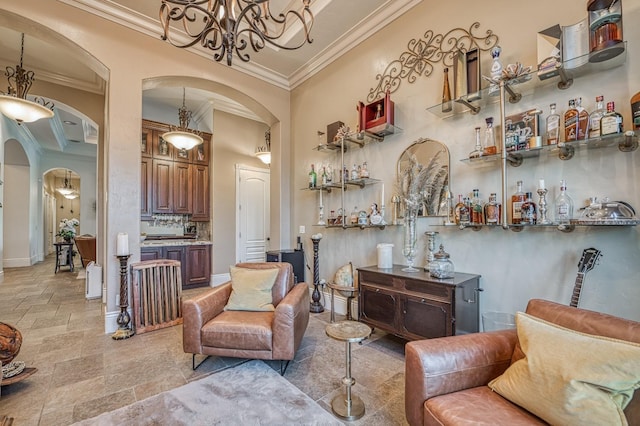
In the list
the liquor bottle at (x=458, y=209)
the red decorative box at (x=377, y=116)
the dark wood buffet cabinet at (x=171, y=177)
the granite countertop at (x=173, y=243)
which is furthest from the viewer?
the dark wood buffet cabinet at (x=171, y=177)

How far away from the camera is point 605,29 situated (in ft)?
5.80

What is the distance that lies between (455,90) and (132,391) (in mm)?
3617

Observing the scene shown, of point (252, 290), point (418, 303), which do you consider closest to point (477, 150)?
point (418, 303)

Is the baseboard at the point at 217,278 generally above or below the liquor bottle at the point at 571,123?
below

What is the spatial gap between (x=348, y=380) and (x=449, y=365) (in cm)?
74

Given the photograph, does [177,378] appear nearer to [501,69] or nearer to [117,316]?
[117,316]

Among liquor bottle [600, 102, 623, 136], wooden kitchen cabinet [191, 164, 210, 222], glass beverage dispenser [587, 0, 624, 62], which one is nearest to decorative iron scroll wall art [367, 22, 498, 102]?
glass beverage dispenser [587, 0, 624, 62]

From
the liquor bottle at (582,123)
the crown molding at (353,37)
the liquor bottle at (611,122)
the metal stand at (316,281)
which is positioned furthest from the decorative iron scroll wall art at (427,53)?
the metal stand at (316,281)

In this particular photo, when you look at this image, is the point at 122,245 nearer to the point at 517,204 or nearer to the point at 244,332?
the point at 244,332

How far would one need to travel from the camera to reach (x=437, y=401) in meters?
1.29

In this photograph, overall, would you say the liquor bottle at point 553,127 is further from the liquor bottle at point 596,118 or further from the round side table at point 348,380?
the round side table at point 348,380

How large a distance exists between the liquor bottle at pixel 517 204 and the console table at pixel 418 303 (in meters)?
0.60

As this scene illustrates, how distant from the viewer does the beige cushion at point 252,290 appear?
8.66 feet

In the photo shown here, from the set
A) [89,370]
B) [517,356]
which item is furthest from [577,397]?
[89,370]
